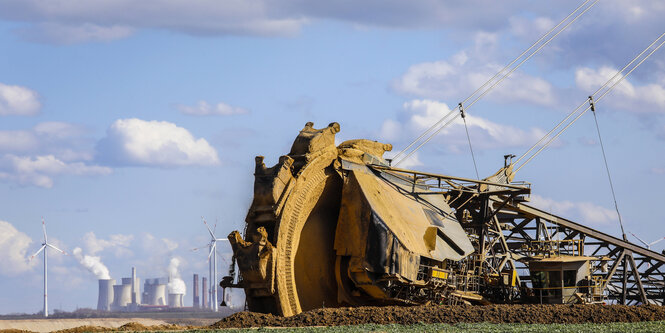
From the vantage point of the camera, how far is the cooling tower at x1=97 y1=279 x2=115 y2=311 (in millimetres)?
195000

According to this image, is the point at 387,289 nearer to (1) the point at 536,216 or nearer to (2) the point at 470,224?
(2) the point at 470,224

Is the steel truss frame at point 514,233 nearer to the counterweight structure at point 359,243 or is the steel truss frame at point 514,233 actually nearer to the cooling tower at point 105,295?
the counterweight structure at point 359,243

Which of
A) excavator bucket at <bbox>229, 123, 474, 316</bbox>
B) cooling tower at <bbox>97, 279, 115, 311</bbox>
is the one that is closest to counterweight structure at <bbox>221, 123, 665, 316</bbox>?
excavator bucket at <bbox>229, 123, 474, 316</bbox>

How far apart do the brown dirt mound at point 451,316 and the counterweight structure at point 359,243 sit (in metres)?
2.30

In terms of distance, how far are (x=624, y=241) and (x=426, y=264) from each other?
19945mm

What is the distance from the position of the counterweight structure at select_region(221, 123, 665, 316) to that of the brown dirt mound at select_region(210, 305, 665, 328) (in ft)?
7.53

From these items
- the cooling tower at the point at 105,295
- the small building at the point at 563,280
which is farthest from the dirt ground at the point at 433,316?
the cooling tower at the point at 105,295

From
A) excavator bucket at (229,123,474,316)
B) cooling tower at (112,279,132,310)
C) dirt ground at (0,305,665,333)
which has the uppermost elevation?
excavator bucket at (229,123,474,316)

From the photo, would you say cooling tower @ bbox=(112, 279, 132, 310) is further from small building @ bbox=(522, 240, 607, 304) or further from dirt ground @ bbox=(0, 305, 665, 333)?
dirt ground @ bbox=(0, 305, 665, 333)

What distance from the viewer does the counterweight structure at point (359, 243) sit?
39.7 metres

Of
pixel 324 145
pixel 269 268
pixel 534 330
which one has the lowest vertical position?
pixel 534 330

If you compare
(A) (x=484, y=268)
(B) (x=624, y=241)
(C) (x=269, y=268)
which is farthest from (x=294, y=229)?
(B) (x=624, y=241)

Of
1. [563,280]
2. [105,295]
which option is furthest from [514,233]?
[105,295]

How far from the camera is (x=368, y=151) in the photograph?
45625mm
